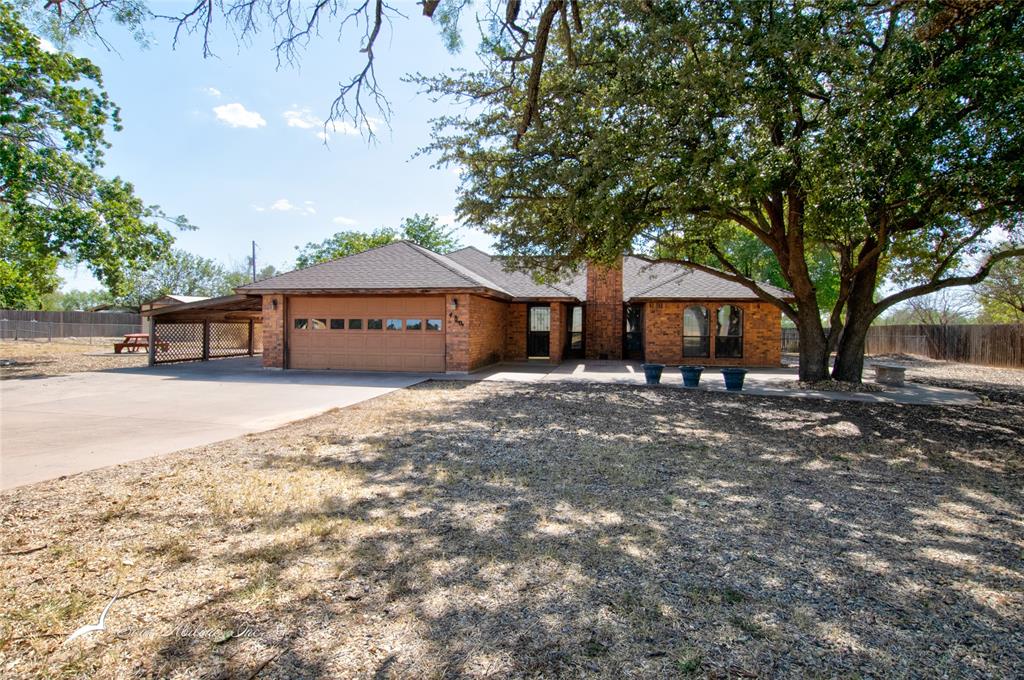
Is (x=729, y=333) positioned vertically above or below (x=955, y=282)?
below

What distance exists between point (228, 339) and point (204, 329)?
10.1ft

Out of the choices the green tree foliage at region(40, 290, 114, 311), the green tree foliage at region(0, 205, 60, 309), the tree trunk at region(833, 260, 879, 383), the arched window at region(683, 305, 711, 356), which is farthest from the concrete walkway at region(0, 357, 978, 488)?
the green tree foliage at region(40, 290, 114, 311)

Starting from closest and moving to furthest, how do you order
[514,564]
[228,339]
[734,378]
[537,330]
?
1. [514,564]
2. [734,378]
3. [537,330]
4. [228,339]

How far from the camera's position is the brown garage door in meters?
14.7

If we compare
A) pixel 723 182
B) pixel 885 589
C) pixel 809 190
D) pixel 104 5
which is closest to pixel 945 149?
pixel 809 190

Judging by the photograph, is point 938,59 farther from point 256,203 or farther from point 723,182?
point 256,203

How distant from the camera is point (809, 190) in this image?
26.9 feet

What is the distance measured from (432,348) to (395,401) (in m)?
4.94

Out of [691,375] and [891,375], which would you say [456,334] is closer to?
[691,375]

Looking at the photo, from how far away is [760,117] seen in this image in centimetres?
841

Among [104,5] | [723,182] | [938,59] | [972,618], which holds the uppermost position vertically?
[938,59]

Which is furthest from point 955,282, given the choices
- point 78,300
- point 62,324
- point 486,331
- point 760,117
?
point 78,300

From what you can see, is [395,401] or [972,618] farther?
[395,401]

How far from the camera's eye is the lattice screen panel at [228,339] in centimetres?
2117
